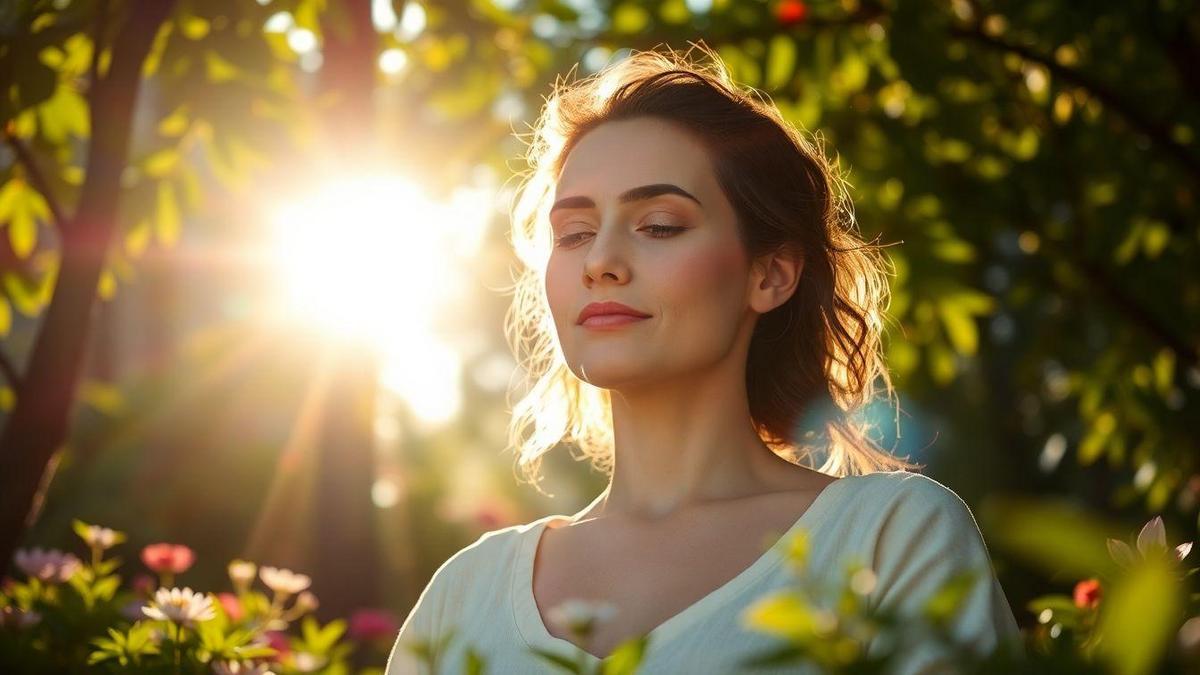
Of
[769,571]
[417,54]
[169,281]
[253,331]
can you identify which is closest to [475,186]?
[417,54]

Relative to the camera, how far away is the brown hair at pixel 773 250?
2.96m

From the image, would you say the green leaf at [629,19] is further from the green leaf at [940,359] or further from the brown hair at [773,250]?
the brown hair at [773,250]

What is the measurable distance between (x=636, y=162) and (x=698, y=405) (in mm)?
550

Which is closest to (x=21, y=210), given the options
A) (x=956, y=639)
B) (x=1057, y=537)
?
(x=956, y=639)

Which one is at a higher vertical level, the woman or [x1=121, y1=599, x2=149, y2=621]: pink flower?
the woman

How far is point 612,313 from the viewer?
2.70 metres

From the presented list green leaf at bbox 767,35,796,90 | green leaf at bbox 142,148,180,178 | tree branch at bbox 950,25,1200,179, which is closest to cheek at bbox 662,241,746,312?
green leaf at bbox 142,148,180,178

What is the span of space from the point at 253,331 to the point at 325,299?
6.79 m

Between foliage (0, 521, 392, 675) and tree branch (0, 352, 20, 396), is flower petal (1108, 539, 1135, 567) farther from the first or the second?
tree branch (0, 352, 20, 396)

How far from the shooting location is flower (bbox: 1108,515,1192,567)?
1828 mm

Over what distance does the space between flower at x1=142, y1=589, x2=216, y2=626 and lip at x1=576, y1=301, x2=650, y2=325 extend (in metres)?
0.99

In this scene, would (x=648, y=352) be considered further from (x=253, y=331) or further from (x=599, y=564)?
(x=253, y=331)

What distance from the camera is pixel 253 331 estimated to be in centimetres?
1154

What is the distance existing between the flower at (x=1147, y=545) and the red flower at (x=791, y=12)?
3.77 metres
